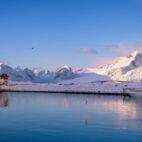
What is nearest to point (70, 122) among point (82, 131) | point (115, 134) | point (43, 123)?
point (43, 123)

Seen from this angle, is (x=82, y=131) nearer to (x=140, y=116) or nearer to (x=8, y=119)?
(x=8, y=119)

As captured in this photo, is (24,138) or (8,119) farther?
(8,119)

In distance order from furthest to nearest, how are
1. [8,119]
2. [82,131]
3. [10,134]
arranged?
[8,119]
[82,131]
[10,134]

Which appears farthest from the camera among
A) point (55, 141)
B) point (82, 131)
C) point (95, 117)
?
point (95, 117)

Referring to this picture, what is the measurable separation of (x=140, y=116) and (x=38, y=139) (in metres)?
16.4

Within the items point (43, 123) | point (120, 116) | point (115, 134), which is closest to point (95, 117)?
point (120, 116)

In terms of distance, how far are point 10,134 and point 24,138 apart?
1642mm

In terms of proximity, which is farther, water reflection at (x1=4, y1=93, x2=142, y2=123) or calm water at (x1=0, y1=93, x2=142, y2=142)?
water reflection at (x1=4, y1=93, x2=142, y2=123)

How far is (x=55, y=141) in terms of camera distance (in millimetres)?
26703

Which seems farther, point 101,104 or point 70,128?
point 101,104

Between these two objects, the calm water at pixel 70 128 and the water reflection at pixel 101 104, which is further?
the water reflection at pixel 101 104

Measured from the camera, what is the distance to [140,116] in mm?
40750

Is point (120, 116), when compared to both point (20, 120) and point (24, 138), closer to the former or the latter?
point (20, 120)

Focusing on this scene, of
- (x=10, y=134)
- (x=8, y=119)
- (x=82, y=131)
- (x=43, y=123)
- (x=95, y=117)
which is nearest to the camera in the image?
(x=10, y=134)
